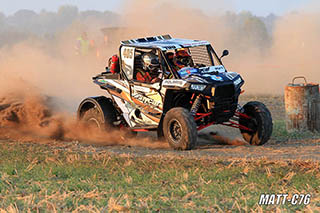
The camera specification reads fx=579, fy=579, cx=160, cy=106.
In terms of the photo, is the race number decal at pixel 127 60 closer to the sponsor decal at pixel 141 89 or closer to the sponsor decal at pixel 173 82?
the sponsor decal at pixel 141 89

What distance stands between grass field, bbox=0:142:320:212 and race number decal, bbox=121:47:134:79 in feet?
7.80

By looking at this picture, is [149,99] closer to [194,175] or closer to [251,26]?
[194,175]

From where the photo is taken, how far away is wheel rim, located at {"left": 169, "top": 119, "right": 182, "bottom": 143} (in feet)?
34.2

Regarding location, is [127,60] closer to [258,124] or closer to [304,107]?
[258,124]

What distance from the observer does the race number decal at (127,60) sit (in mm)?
11508

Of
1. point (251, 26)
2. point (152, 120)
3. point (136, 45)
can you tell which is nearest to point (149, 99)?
point (152, 120)

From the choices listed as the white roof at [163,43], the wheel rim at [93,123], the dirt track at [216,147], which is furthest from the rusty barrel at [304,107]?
the wheel rim at [93,123]

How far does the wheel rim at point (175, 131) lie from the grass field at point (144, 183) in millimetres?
1175

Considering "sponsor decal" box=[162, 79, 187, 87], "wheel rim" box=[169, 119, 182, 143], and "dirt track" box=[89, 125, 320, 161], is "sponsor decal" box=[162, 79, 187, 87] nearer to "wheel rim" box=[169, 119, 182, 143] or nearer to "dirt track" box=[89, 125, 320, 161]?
"wheel rim" box=[169, 119, 182, 143]

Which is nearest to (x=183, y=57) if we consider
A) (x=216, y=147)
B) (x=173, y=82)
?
(x=173, y=82)

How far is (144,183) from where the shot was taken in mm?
7551

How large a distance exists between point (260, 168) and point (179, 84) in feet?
8.69

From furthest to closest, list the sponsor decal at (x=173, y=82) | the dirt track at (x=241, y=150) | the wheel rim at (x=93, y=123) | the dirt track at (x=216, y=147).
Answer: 1. the wheel rim at (x=93, y=123)
2. the sponsor decal at (x=173, y=82)
3. the dirt track at (x=216, y=147)
4. the dirt track at (x=241, y=150)

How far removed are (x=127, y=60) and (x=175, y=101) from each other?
1362 mm
